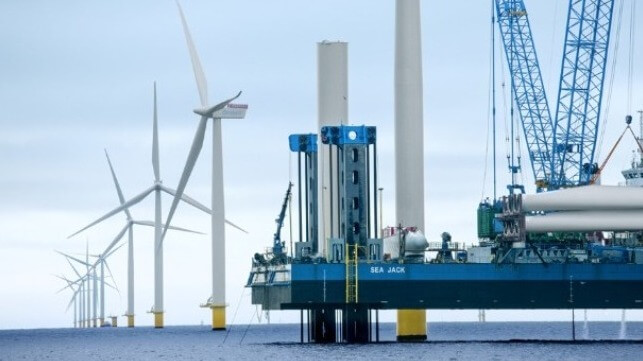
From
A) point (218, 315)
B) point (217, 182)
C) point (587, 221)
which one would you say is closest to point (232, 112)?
point (217, 182)

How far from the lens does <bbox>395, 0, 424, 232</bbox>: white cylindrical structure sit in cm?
→ 13062

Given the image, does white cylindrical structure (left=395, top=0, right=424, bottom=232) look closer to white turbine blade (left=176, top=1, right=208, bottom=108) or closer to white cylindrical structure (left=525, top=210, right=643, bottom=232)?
white cylindrical structure (left=525, top=210, right=643, bottom=232)

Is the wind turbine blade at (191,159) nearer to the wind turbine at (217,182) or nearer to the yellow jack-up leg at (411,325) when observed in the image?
the wind turbine at (217,182)

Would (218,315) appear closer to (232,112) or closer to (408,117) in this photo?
(232,112)

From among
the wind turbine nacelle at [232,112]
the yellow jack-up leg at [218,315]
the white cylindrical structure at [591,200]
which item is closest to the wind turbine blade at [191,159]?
the wind turbine nacelle at [232,112]

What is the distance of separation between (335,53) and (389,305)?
29904 mm

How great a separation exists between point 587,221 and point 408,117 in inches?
759

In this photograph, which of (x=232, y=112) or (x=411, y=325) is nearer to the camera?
(x=411, y=325)

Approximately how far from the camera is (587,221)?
13288 centimetres

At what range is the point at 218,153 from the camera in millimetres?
175000

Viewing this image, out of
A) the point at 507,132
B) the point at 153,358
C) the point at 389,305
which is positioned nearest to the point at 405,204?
the point at 389,305

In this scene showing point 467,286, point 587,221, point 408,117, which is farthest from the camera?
point 587,221

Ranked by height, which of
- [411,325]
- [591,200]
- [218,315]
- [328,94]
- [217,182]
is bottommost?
[218,315]

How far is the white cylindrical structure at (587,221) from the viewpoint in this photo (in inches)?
5231
